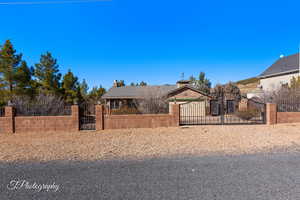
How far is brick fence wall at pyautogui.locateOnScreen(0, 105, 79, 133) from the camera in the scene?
8461 millimetres

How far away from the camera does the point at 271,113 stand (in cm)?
985

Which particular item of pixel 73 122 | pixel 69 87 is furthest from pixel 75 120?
pixel 69 87

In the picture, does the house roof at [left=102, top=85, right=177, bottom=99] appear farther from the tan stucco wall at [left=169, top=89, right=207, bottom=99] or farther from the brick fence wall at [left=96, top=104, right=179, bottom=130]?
the brick fence wall at [left=96, top=104, right=179, bottom=130]

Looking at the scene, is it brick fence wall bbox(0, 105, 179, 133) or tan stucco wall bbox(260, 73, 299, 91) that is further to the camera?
tan stucco wall bbox(260, 73, 299, 91)

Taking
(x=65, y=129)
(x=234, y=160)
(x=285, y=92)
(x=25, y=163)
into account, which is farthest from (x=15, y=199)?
(x=285, y=92)

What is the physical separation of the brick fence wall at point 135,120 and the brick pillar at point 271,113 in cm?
583

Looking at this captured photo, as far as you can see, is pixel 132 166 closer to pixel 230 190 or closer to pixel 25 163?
pixel 230 190

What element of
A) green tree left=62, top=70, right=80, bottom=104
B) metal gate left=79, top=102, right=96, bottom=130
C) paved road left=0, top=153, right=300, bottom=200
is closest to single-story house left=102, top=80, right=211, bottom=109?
green tree left=62, top=70, right=80, bottom=104

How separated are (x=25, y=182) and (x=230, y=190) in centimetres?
424

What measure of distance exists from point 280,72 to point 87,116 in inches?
1065

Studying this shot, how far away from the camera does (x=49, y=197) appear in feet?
9.18

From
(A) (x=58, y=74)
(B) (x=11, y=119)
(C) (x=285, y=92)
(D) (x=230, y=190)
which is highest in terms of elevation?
(A) (x=58, y=74)

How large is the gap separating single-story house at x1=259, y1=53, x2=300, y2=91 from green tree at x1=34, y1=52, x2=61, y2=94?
1147 inches

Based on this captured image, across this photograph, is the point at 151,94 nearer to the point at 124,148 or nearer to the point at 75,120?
the point at 75,120
